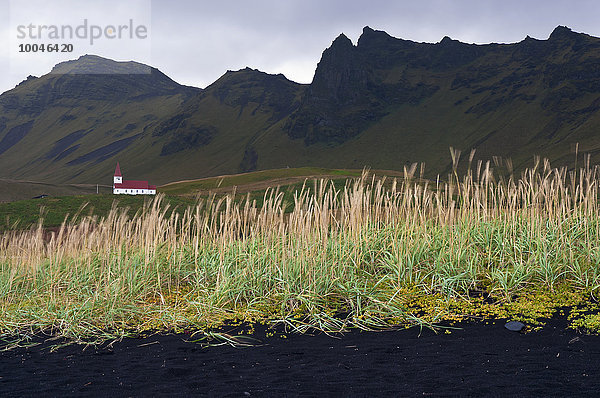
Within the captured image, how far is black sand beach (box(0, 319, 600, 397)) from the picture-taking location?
130 inches

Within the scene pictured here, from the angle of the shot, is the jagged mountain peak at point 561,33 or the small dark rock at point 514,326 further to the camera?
the jagged mountain peak at point 561,33

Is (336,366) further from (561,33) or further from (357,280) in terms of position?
(561,33)

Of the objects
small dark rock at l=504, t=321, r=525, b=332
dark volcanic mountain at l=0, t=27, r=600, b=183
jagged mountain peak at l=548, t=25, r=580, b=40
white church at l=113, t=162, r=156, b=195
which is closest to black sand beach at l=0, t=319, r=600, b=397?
small dark rock at l=504, t=321, r=525, b=332

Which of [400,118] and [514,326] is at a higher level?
[400,118]

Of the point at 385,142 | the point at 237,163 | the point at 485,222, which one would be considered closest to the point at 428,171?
the point at 385,142

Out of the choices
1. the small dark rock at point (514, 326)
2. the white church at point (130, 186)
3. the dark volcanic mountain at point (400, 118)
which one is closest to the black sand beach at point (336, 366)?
the small dark rock at point (514, 326)

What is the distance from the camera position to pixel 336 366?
382cm

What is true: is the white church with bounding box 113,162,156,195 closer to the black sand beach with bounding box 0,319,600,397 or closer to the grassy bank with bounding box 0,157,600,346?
the grassy bank with bounding box 0,157,600,346

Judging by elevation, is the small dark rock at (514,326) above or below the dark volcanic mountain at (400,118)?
below

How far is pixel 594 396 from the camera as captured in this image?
9.82 ft

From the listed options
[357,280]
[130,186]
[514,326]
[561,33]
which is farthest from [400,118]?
[514,326]

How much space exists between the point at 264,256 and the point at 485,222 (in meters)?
3.08

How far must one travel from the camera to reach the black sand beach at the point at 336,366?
3.31 metres

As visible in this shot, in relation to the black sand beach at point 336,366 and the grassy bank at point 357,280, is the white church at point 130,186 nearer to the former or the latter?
the grassy bank at point 357,280
